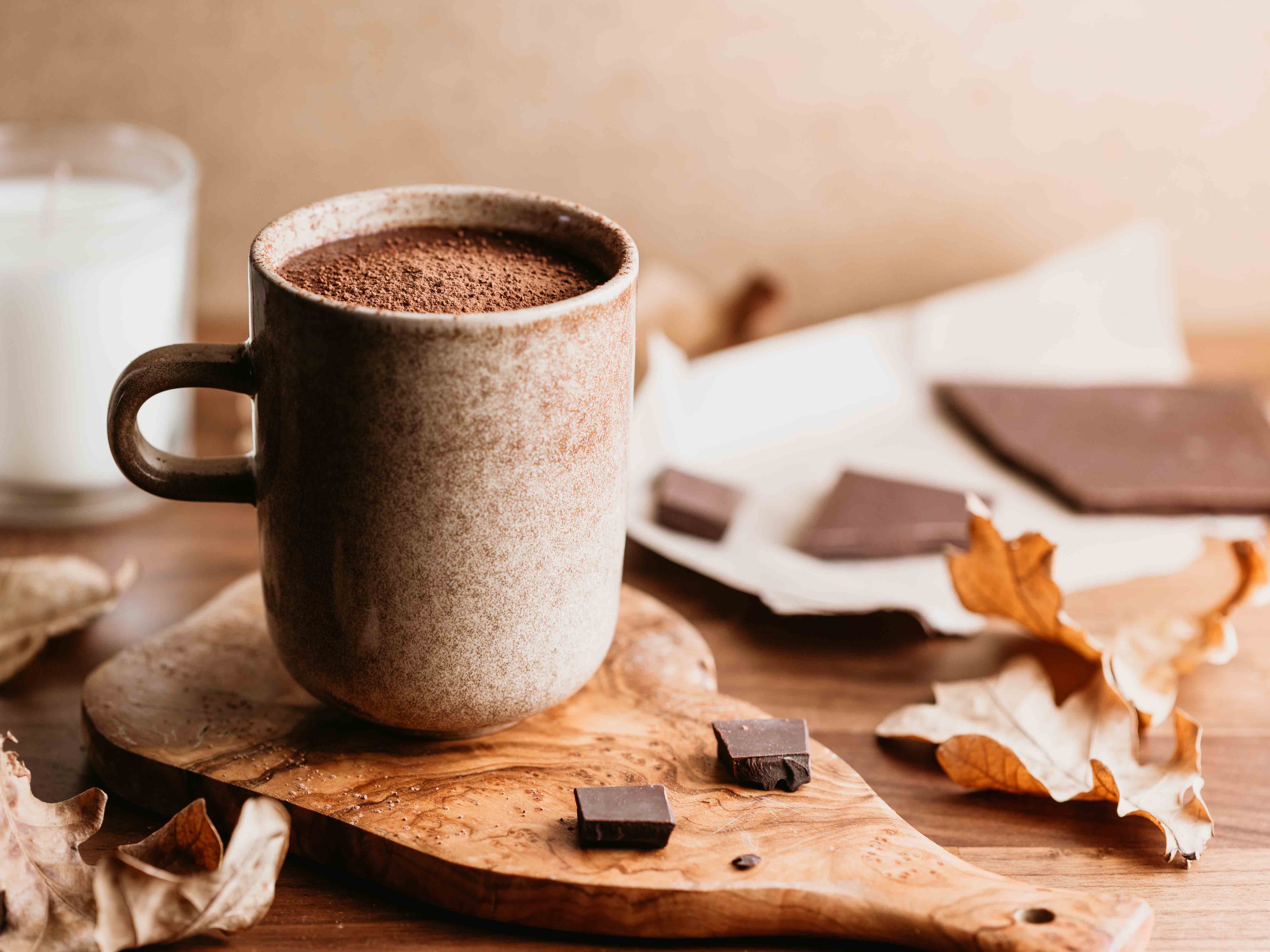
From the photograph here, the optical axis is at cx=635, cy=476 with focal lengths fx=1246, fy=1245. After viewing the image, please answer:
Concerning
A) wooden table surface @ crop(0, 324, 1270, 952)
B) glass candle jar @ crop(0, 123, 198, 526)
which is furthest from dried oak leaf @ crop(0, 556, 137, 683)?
glass candle jar @ crop(0, 123, 198, 526)

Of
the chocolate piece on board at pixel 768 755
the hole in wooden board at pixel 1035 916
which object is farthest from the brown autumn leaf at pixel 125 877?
the hole in wooden board at pixel 1035 916

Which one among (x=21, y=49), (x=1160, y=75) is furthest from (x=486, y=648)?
(x=1160, y=75)

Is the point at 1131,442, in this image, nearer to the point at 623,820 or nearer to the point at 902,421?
the point at 902,421

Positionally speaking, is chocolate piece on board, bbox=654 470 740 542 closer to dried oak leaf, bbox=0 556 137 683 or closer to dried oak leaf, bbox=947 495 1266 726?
dried oak leaf, bbox=947 495 1266 726

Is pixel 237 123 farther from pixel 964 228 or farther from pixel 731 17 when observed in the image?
pixel 964 228

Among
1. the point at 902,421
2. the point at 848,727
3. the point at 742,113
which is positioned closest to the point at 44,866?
the point at 848,727
